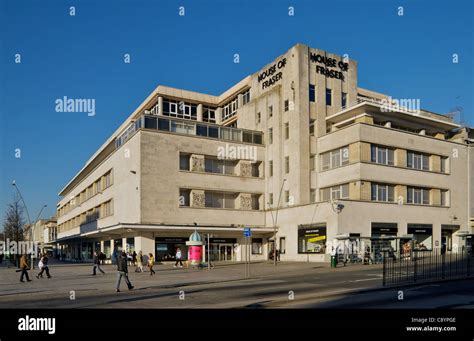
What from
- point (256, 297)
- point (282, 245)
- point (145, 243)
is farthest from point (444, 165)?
point (256, 297)

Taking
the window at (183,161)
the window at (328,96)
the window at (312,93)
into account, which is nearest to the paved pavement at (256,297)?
the window at (183,161)

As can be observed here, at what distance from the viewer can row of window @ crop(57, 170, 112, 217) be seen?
191 ft

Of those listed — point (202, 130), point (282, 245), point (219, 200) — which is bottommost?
point (282, 245)

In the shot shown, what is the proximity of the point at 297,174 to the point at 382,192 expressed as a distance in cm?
849

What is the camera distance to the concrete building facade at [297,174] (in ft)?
144

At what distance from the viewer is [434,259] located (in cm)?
2241

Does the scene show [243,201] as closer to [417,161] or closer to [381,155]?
[381,155]

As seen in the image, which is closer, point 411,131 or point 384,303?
point 384,303

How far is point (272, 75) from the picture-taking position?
173 feet

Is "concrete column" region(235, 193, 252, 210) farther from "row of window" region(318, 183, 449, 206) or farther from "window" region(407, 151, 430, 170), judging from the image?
"window" region(407, 151, 430, 170)

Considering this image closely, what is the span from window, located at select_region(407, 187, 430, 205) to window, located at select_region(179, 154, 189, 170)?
22930 millimetres
